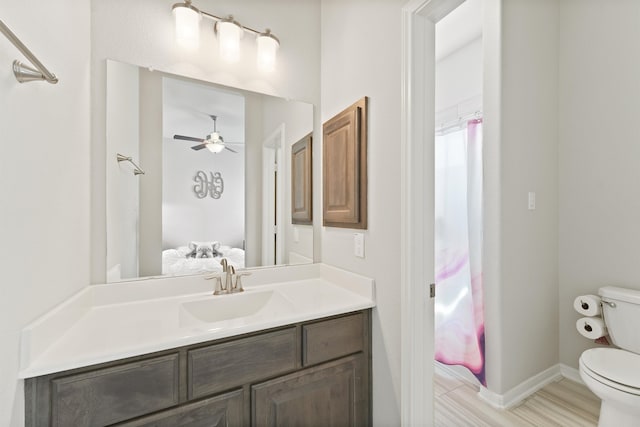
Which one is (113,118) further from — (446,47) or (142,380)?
(446,47)


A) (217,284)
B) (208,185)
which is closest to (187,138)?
(208,185)

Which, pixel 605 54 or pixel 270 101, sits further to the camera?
pixel 605 54

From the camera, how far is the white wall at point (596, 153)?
1.77m

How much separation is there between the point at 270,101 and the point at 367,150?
0.69 m

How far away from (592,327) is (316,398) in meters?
1.85

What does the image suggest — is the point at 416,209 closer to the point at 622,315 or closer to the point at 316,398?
the point at 316,398

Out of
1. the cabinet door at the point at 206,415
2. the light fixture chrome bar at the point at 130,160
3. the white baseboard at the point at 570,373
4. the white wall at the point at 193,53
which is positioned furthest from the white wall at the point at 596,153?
the light fixture chrome bar at the point at 130,160

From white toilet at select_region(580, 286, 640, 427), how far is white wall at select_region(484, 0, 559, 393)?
34cm

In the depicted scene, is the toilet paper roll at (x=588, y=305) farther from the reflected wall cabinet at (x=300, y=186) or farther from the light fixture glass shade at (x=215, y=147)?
the light fixture glass shade at (x=215, y=147)

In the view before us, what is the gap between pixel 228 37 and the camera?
142 centimetres

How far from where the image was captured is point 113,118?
4.09ft

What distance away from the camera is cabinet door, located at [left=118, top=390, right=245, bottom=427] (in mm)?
866

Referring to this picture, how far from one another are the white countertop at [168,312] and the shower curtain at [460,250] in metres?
1.08

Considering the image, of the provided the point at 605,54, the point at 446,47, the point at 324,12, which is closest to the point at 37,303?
the point at 324,12
